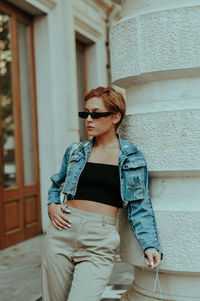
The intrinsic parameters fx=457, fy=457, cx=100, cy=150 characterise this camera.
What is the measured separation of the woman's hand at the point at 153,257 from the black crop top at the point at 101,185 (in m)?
0.30

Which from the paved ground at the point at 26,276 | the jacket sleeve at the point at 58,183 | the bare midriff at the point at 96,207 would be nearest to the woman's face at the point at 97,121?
the jacket sleeve at the point at 58,183

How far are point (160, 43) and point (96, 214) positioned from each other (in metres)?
1.02

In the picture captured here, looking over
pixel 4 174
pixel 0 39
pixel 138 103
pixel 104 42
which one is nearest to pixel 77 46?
pixel 104 42

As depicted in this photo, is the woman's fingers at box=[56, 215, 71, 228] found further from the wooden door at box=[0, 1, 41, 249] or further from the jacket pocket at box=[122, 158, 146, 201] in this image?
the wooden door at box=[0, 1, 41, 249]

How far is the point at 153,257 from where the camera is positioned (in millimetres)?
2479

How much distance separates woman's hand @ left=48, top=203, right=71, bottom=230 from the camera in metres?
2.52

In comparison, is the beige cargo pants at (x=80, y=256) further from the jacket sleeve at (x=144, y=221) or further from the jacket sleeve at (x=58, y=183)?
the jacket sleeve at (x=58, y=183)

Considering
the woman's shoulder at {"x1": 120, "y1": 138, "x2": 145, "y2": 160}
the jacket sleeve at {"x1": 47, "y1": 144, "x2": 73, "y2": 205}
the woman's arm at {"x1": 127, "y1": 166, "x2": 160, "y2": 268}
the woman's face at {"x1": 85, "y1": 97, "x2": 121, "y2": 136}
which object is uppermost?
the woman's face at {"x1": 85, "y1": 97, "x2": 121, "y2": 136}

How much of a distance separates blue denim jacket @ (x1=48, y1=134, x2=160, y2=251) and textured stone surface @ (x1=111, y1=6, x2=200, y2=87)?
0.45 metres

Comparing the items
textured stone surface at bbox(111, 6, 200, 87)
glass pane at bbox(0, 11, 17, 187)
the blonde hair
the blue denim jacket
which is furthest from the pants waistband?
glass pane at bbox(0, 11, 17, 187)

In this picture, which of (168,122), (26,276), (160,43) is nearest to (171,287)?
(168,122)

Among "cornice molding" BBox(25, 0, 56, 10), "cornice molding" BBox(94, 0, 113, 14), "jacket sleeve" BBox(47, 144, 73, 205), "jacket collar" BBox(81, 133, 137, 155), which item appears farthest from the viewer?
"cornice molding" BBox(94, 0, 113, 14)

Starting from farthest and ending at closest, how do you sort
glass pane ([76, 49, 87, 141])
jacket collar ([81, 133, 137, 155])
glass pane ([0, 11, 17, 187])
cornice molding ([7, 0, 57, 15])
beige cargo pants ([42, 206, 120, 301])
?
glass pane ([76, 49, 87, 141]) → cornice molding ([7, 0, 57, 15]) → glass pane ([0, 11, 17, 187]) → jacket collar ([81, 133, 137, 155]) → beige cargo pants ([42, 206, 120, 301])

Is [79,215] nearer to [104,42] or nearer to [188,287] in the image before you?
[188,287]
